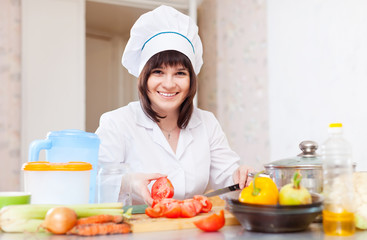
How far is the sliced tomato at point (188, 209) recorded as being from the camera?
1.11 meters

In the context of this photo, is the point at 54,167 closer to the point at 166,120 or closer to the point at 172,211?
the point at 172,211

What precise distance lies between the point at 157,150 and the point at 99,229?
89 cm

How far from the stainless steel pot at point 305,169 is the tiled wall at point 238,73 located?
212 cm

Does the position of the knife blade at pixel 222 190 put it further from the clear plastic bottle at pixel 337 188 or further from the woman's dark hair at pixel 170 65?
the clear plastic bottle at pixel 337 188

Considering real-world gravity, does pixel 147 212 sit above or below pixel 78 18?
below

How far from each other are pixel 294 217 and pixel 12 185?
318 centimetres

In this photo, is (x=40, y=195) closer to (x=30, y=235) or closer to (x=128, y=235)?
(x=30, y=235)

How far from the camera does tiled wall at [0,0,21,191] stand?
3.52 meters

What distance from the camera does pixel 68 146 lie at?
122 cm

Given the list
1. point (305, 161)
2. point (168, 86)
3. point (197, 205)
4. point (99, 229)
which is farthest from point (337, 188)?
point (168, 86)

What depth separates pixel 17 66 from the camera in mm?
3615

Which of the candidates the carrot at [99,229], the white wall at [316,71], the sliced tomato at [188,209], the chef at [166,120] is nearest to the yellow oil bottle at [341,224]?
the sliced tomato at [188,209]

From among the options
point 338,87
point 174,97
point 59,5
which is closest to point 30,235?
point 174,97

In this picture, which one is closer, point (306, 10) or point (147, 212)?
point (147, 212)
